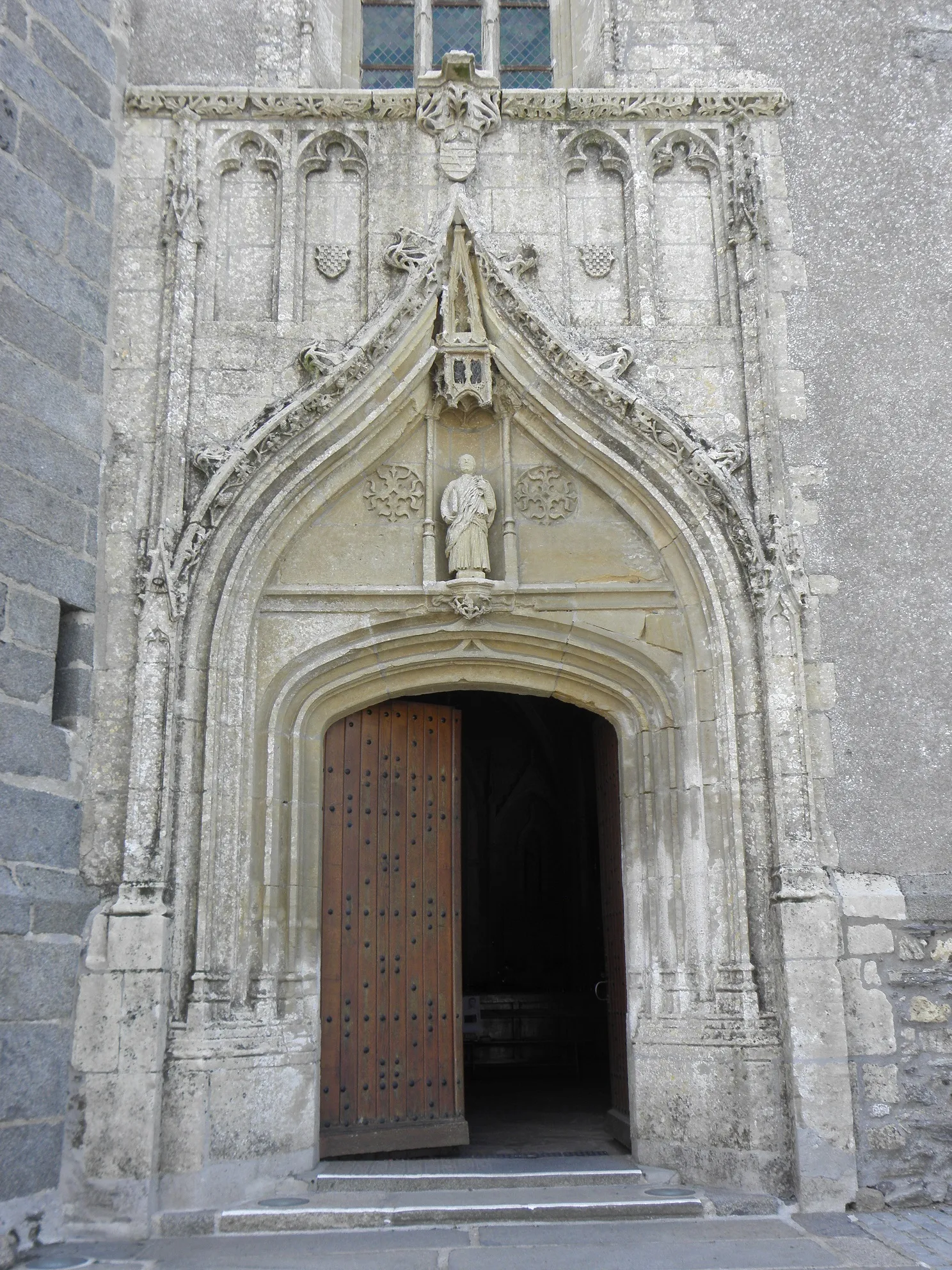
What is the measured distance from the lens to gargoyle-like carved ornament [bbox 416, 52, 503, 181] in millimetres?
7072

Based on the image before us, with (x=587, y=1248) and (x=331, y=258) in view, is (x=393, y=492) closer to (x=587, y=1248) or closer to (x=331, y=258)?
(x=331, y=258)

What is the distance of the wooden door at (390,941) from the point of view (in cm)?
644

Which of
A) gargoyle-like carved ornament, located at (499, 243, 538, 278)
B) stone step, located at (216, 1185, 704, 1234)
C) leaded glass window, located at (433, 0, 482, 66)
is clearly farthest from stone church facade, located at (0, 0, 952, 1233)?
stone step, located at (216, 1185, 704, 1234)

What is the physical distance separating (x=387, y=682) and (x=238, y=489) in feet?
4.26

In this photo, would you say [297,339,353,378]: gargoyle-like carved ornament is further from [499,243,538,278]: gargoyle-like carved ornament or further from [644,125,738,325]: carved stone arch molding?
[644,125,738,325]: carved stone arch molding

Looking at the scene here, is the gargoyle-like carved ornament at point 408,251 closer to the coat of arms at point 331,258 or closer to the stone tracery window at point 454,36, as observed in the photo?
the coat of arms at point 331,258

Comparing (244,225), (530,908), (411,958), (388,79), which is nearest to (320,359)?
(244,225)

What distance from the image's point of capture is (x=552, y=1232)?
209 inches

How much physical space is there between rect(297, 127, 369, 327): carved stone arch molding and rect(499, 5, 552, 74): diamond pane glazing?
1.44 meters

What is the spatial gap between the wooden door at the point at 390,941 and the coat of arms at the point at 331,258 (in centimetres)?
244

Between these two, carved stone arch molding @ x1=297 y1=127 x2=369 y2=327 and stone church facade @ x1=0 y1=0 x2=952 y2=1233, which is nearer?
stone church facade @ x1=0 y1=0 x2=952 y2=1233

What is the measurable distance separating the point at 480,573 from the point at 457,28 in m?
3.77

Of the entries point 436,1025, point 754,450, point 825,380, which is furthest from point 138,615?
point 825,380

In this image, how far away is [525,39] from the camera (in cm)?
793
